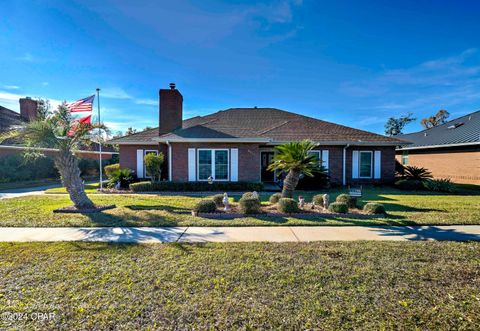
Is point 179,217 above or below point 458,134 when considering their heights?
below

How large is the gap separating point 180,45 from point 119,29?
282 cm

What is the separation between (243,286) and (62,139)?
8365mm

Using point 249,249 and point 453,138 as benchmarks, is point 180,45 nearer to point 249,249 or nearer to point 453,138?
point 249,249

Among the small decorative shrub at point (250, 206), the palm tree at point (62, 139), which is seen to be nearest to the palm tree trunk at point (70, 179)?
the palm tree at point (62, 139)

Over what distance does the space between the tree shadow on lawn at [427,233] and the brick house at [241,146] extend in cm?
815

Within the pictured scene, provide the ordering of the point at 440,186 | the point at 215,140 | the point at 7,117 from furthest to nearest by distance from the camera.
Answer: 1. the point at 7,117
2. the point at 440,186
3. the point at 215,140

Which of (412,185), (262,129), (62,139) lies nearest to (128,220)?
(62,139)

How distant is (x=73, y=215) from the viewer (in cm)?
737

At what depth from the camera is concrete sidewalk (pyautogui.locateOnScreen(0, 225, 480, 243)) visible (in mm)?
5184

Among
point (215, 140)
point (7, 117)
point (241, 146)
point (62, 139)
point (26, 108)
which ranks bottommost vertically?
point (62, 139)

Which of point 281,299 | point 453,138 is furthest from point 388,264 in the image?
point 453,138

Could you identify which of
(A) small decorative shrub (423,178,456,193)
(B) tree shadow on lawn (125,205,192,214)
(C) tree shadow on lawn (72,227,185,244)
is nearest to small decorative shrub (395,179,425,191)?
(A) small decorative shrub (423,178,456,193)

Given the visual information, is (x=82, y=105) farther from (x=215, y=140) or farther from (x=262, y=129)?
(x=262, y=129)

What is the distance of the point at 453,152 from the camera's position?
17078 mm
